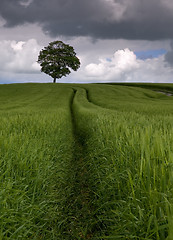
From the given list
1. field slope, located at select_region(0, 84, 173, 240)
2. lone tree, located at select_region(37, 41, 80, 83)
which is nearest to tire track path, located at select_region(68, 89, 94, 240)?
field slope, located at select_region(0, 84, 173, 240)

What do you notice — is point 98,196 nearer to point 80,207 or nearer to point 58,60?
point 80,207

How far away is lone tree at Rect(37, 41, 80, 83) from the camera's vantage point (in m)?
54.7

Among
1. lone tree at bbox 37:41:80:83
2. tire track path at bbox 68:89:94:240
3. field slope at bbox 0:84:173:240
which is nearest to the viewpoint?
field slope at bbox 0:84:173:240

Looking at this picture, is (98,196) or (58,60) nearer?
(98,196)

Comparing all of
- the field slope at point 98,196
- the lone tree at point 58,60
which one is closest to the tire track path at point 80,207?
the field slope at point 98,196

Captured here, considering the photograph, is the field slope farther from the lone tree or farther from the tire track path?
the lone tree

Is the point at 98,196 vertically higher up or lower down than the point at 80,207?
higher up

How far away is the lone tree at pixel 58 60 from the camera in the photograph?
180ft

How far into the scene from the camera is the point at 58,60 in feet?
180

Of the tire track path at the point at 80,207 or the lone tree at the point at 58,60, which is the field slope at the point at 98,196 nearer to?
the tire track path at the point at 80,207

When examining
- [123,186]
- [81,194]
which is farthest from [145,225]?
[81,194]

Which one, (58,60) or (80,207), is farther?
(58,60)

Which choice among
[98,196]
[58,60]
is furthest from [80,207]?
[58,60]

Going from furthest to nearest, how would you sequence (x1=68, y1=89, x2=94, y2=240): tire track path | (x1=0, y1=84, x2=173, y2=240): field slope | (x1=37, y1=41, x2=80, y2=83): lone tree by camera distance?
(x1=37, y1=41, x2=80, y2=83): lone tree, (x1=68, y1=89, x2=94, y2=240): tire track path, (x1=0, y1=84, x2=173, y2=240): field slope
